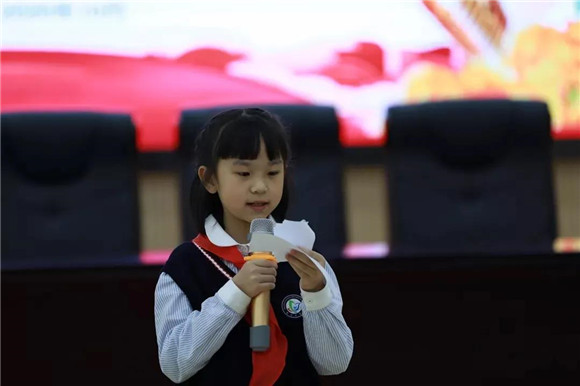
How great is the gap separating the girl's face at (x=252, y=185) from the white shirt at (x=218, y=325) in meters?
0.04

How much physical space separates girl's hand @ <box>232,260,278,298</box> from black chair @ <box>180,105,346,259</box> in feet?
4.55

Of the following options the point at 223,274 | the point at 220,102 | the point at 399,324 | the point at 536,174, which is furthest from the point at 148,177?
the point at 223,274

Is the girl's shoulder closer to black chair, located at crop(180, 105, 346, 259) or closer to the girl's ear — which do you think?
the girl's ear

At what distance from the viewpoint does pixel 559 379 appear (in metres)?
1.67

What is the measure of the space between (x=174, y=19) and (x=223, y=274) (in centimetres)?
203

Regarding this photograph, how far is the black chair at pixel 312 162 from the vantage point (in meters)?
2.40

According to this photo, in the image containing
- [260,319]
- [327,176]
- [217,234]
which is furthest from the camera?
[327,176]

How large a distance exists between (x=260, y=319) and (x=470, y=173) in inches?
63.1

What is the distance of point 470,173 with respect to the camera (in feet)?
8.11

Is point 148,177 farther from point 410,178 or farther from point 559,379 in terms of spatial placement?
point 559,379

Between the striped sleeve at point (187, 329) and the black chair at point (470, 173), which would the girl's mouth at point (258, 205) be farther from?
the black chair at point (470, 173)

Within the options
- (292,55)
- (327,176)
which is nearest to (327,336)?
(327,176)

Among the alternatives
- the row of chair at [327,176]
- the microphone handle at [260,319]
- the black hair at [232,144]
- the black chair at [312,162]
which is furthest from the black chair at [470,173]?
the microphone handle at [260,319]

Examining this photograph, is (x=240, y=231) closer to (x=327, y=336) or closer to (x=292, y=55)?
(x=327, y=336)
